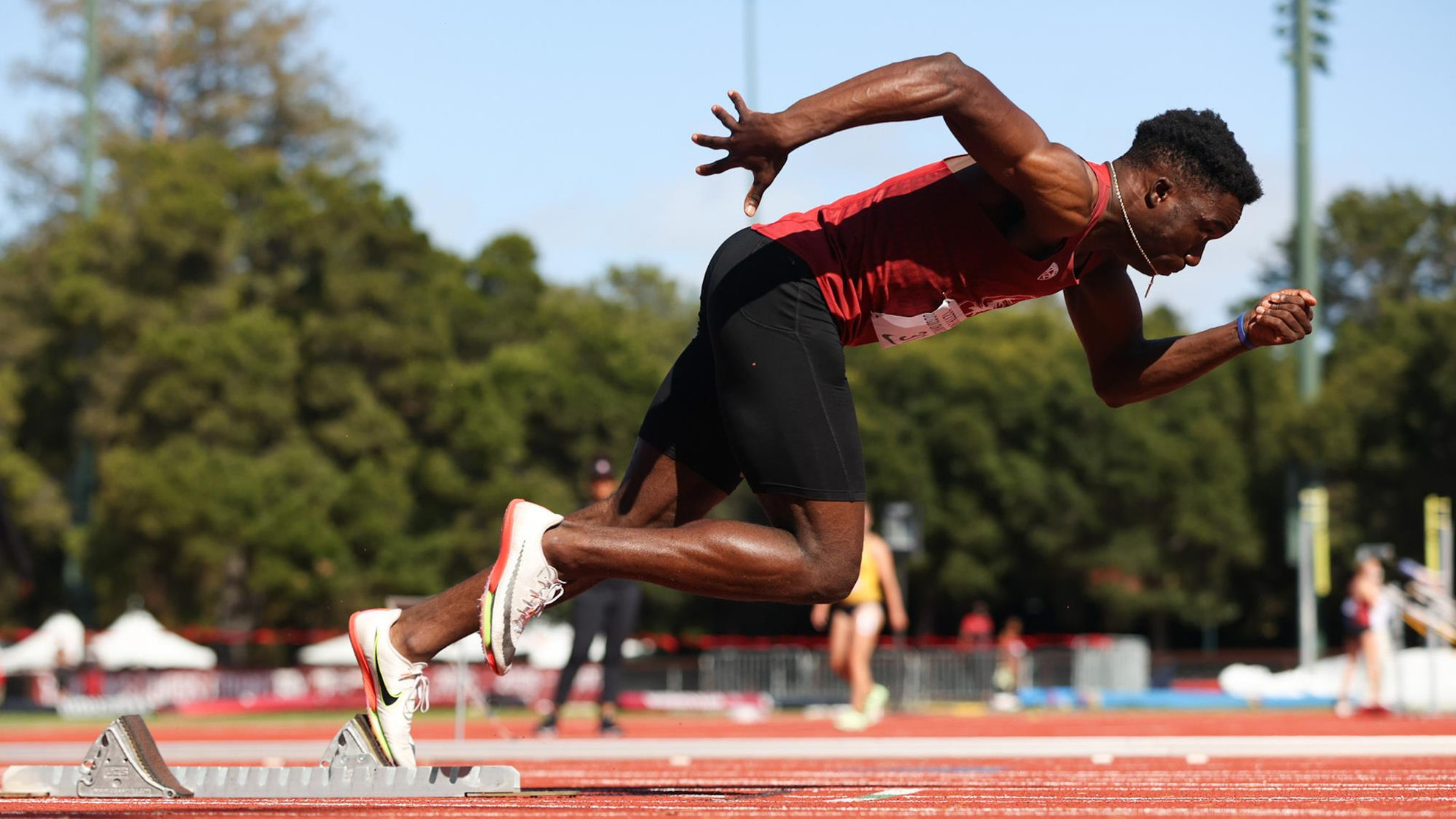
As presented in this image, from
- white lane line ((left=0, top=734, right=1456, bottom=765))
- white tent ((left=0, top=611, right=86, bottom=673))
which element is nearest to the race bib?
white lane line ((left=0, top=734, right=1456, bottom=765))

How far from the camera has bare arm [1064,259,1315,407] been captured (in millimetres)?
5582

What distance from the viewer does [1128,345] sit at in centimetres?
572

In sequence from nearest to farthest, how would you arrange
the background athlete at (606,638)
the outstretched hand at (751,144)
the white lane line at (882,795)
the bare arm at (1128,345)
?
the outstretched hand at (751,144), the white lane line at (882,795), the bare arm at (1128,345), the background athlete at (606,638)

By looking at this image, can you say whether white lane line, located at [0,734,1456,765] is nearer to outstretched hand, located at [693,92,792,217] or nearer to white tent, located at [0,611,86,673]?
outstretched hand, located at [693,92,792,217]

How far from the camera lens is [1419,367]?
144 feet

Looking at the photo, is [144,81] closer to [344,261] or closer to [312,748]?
[344,261]

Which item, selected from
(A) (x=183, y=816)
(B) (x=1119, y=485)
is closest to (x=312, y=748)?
(A) (x=183, y=816)

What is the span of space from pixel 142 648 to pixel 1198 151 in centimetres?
3009

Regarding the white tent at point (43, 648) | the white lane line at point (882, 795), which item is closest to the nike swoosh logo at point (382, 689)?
the white lane line at point (882, 795)

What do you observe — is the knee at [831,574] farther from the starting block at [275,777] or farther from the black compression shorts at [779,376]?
the starting block at [275,777]

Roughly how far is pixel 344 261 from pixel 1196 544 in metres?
23.3

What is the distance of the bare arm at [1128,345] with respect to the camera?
558cm

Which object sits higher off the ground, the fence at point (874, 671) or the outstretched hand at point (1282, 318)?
the outstretched hand at point (1282, 318)

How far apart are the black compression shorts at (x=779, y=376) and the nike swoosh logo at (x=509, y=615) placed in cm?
71
